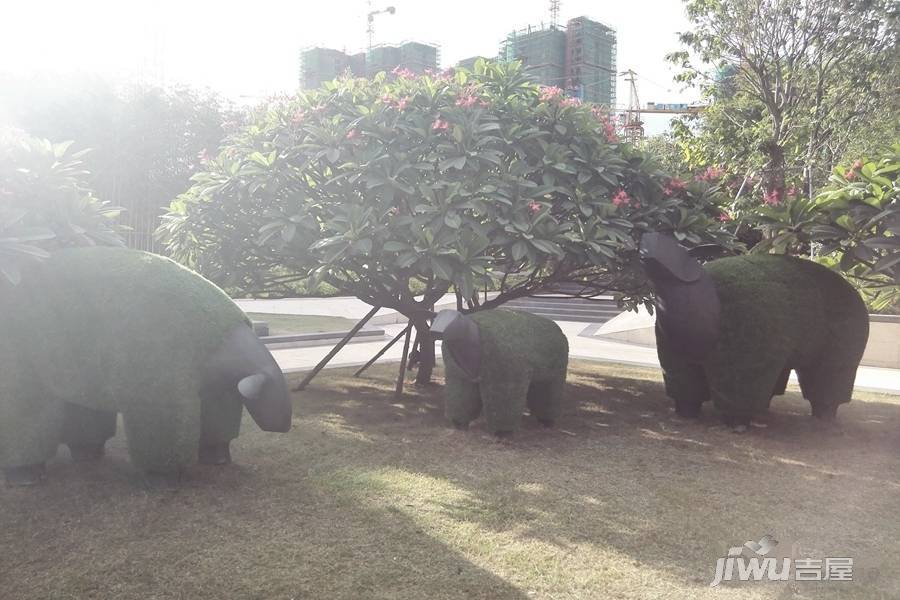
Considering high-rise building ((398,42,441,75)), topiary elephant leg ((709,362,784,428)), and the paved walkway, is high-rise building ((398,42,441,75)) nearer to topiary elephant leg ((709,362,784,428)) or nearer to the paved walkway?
the paved walkway

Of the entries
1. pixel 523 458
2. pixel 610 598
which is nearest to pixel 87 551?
pixel 610 598

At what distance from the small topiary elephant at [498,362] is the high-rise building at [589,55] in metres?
63.6

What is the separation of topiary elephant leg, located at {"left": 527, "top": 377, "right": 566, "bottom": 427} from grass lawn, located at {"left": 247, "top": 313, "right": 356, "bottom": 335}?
10.2 meters

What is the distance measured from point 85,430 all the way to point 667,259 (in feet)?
19.8

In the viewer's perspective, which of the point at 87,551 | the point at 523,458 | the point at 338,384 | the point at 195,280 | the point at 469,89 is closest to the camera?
the point at 87,551

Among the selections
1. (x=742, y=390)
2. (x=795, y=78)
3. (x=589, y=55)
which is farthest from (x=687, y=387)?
(x=589, y=55)

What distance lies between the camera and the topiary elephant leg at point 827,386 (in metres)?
7.70

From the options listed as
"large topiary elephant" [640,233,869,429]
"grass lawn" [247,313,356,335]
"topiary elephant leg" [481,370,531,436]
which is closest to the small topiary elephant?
"topiary elephant leg" [481,370,531,436]

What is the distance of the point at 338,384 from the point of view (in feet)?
34.8

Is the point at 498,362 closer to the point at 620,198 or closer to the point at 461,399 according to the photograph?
the point at 461,399

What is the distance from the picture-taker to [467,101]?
752 centimetres

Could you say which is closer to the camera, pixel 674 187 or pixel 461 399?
pixel 461 399

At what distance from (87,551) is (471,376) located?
12.4ft

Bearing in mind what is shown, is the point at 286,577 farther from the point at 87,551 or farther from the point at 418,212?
the point at 418,212
